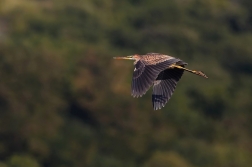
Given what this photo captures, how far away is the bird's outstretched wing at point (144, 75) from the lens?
12.4 meters

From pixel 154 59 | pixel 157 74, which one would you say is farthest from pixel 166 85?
pixel 157 74

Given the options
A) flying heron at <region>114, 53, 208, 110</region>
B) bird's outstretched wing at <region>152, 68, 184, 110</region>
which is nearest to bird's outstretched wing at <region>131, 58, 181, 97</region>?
flying heron at <region>114, 53, 208, 110</region>

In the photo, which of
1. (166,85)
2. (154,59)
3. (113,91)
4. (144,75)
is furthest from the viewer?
(113,91)

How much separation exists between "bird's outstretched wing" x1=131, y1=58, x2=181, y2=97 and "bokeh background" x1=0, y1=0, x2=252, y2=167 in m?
29.1

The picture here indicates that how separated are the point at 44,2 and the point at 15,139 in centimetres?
2607

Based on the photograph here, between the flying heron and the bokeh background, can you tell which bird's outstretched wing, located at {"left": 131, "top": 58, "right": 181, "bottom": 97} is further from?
the bokeh background

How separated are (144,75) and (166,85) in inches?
47.7

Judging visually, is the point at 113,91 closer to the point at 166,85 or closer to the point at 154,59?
the point at 166,85

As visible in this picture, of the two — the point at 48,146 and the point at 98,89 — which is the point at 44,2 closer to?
the point at 98,89

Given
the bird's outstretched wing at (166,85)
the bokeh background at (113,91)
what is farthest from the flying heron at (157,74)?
the bokeh background at (113,91)

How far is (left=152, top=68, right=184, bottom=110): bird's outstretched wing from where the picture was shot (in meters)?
13.7

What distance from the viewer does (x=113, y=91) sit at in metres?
51.5

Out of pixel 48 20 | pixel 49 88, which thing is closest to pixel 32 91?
pixel 49 88

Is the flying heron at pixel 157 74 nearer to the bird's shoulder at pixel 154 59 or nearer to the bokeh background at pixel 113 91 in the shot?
the bird's shoulder at pixel 154 59
